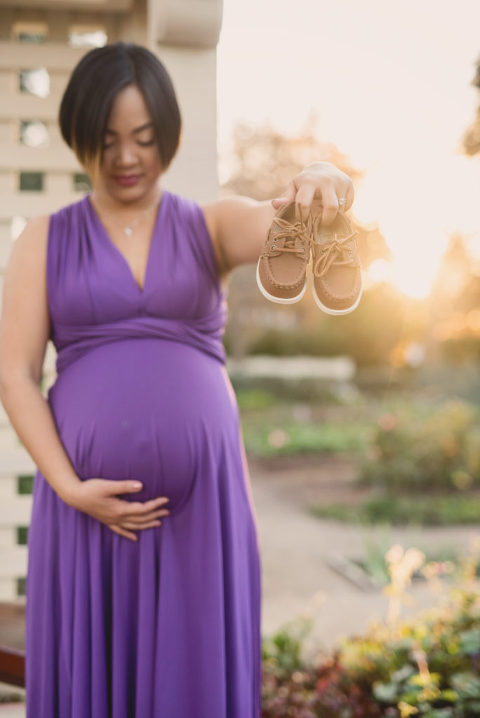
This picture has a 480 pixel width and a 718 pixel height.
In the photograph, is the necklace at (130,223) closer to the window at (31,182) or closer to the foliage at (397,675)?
the window at (31,182)

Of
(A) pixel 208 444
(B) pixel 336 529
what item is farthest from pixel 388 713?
(B) pixel 336 529

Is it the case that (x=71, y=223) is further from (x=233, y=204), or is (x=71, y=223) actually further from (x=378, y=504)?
(x=378, y=504)

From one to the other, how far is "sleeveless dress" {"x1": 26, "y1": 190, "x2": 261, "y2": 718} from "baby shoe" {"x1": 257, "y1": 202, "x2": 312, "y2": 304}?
450 mm

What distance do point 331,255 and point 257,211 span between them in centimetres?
45

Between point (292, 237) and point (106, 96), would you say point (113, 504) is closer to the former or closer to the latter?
point (292, 237)

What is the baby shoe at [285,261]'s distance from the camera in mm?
1311

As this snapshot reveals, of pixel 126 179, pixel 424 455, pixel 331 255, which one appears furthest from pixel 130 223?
pixel 424 455

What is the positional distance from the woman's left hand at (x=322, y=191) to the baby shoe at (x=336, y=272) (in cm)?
4

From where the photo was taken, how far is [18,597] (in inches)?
116

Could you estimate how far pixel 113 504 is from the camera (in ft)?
5.44

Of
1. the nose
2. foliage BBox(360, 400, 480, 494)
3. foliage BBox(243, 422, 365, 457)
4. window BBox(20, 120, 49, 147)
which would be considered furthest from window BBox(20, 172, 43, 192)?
foliage BBox(243, 422, 365, 457)

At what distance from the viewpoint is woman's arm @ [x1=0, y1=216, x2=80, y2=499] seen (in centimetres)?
169

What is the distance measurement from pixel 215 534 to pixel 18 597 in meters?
1.58

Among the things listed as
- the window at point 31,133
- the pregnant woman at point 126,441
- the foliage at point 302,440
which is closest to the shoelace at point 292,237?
the pregnant woman at point 126,441
